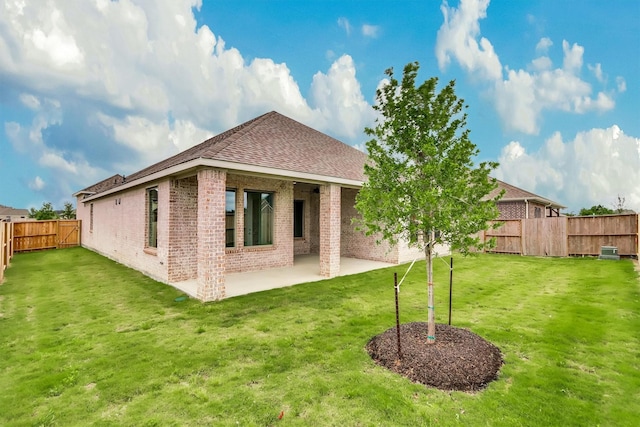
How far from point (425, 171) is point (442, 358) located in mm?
2486

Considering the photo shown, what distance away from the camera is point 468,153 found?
409 centimetres

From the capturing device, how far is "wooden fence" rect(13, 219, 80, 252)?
59.1 feet

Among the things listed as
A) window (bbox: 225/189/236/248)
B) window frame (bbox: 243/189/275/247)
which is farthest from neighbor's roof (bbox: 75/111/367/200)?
window frame (bbox: 243/189/275/247)

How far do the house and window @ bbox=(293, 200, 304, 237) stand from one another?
2168mm

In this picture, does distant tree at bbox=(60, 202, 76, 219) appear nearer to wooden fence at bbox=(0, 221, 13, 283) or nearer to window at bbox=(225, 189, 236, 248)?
wooden fence at bbox=(0, 221, 13, 283)

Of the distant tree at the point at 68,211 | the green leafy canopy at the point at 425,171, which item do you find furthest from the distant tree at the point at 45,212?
the green leafy canopy at the point at 425,171

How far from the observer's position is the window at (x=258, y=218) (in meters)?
10.3

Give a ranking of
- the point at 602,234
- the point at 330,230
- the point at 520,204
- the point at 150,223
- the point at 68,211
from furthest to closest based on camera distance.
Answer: the point at 68,211 → the point at 520,204 → the point at 602,234 → the point at 150,223 → the point at 330,230

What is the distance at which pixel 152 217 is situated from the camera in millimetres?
9977

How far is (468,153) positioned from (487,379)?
9.64ft

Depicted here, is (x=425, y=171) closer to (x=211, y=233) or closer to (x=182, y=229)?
(x=211, y=233)

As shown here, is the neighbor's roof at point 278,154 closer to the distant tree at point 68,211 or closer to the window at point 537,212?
the window at point 537,212

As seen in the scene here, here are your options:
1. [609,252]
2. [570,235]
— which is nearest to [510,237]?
[570,235]

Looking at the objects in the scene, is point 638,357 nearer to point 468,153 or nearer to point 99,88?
point 468,153
